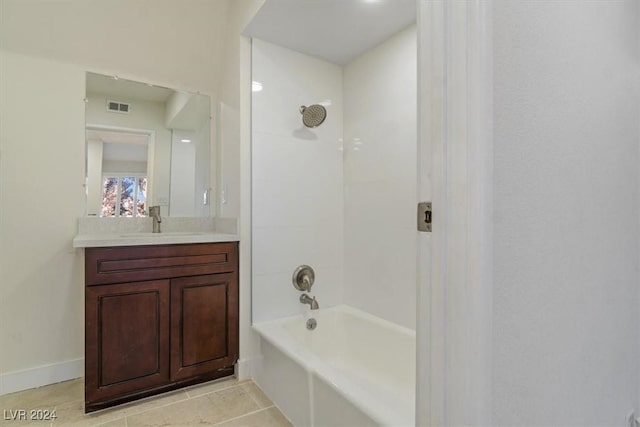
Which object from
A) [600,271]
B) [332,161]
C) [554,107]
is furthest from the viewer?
[332,161]

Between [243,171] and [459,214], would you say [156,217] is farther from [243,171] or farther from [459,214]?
[459,214]

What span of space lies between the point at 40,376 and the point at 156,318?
886mm

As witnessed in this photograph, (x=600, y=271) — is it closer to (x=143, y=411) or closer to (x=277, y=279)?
(x=277, y=279)

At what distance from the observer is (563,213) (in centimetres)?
83

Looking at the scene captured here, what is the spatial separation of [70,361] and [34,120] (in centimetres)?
148

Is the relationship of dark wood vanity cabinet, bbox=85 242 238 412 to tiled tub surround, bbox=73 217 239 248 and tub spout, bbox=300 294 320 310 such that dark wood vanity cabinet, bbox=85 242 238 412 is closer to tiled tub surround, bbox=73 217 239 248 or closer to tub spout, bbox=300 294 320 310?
tiled tub surround, bbox=73 217 239 248

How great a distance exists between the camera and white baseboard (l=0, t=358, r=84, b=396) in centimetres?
186

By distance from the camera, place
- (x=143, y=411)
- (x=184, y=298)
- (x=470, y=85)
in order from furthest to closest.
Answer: (x=184, y=298) < (x=143, y=411) < (x=470, y=85)

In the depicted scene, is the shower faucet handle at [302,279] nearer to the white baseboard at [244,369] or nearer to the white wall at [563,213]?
the white baseboard at [244,369]

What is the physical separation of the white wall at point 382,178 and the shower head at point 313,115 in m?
0.31

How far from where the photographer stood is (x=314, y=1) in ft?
5.55

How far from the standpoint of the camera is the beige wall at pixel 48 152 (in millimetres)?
1880

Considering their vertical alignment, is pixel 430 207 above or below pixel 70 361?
above

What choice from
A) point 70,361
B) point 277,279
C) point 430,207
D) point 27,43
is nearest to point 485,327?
point 430,207
